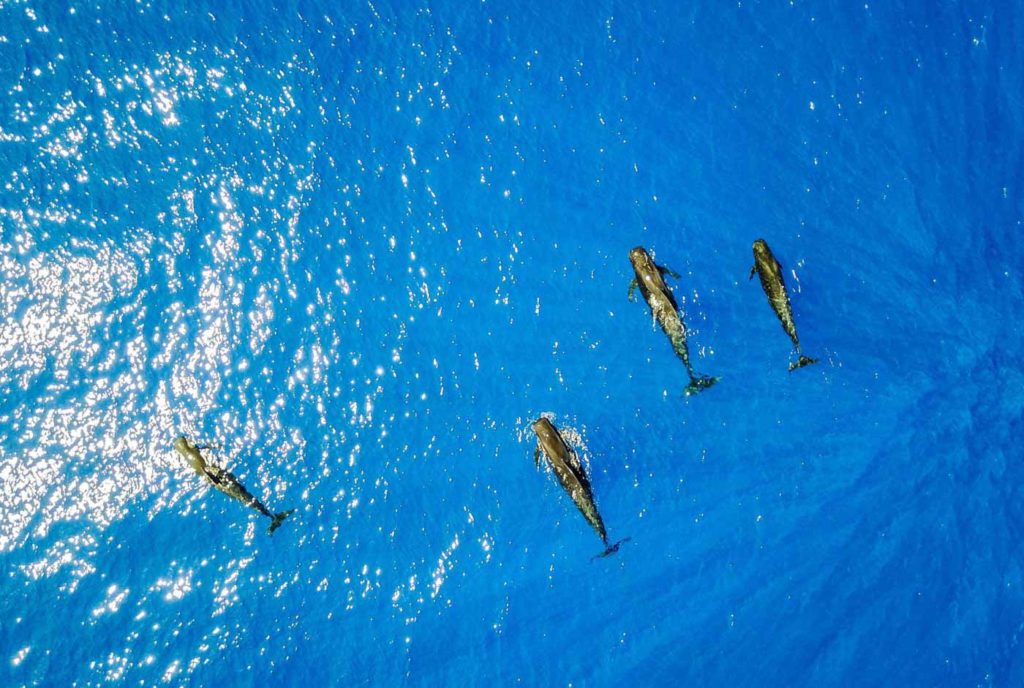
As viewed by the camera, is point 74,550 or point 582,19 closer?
point 74,550

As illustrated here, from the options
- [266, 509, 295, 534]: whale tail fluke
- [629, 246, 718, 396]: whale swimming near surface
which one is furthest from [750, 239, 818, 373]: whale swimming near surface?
[266, 509, 295, 534]: whale tail fluke

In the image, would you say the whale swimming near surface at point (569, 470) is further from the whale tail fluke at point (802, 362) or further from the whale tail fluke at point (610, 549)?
the whale tail fluke at point (802, 362)

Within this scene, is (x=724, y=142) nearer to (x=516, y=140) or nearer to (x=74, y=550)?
(x=516, y=140)

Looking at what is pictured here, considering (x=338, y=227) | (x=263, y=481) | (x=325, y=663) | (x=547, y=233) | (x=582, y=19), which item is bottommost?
(x=325, y=663)

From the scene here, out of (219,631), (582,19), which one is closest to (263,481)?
(219,631)

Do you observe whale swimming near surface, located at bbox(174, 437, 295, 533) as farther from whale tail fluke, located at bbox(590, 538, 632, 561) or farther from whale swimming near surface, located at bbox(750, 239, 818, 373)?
whale swimming near surface, located at bbox(750, 239, 818, 373)

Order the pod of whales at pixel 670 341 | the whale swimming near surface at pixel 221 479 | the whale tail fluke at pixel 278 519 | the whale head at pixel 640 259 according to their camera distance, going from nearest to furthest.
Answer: the whale swimming near surface at pixel 221 479 → the whale tail fluke at pixel 278 519 → the pod of whales at pixel 670 341 → the whale head at pixel 640 259

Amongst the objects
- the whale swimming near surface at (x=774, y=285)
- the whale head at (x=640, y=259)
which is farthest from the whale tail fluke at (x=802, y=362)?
the whale head at (x=640, y=259)
